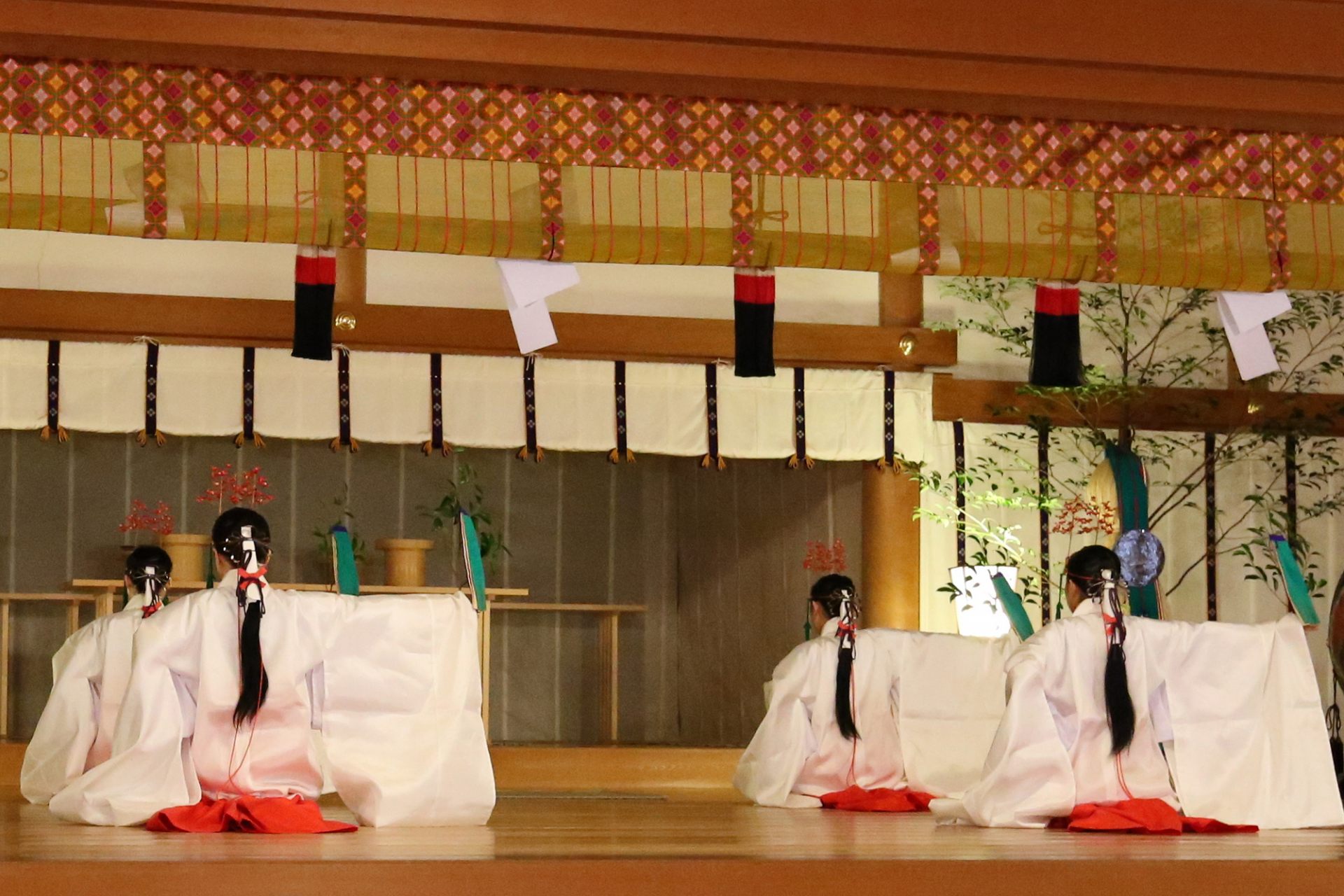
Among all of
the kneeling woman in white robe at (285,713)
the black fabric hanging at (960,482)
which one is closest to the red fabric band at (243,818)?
the kneeling woman in white robe at (285,713)

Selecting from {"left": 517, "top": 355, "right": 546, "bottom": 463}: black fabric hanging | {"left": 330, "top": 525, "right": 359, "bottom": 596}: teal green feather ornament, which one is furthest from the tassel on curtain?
{"left": 330, "top": 525, "right": 359, "bottom": 596}: teal green feather ornament

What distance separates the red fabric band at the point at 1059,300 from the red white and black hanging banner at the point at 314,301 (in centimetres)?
229

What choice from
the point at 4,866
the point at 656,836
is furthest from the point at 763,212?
the point at 4,866

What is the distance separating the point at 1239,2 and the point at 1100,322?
4794 millimetres

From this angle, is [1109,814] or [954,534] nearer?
[1109,814]

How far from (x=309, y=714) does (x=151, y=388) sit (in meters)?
3.52

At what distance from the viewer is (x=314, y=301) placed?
4.99 m

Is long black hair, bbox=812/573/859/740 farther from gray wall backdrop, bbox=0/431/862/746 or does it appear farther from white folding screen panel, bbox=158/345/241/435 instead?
white folding screen panel, bbox=158/345/241/435

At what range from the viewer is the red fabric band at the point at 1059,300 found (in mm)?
5367

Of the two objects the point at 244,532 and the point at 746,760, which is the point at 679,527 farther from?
the point at 244,532

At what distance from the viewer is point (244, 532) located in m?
5.01

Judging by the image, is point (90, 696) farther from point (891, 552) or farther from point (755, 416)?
point (891, 552)

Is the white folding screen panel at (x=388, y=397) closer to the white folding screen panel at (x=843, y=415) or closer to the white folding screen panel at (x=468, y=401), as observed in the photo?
the white folding screen panel at (x=468, y=401)

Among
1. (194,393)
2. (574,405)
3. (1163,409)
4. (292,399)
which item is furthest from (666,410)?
(1163,409)
